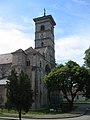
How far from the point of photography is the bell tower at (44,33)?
58853 mm

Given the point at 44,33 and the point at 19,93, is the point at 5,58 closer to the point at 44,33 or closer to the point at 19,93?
the point at 44,33

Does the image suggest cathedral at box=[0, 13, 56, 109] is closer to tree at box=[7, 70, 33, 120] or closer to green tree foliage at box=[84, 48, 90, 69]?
green tree foliage at box=[84, 48, 90, 69]

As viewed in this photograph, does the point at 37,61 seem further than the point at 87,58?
Yes

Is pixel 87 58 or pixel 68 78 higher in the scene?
pixel 87 58

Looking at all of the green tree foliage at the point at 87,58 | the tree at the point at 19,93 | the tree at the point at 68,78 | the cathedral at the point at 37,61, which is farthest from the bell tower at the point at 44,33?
the tree at the point at 19,93

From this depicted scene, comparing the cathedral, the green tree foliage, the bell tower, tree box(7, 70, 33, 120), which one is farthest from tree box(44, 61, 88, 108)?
tree box(7, 70, 33, 120)

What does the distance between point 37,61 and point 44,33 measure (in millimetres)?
13230

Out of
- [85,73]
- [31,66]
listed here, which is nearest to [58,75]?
[85,73]

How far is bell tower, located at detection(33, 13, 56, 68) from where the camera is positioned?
58853mm

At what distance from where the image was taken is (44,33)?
59.6 m

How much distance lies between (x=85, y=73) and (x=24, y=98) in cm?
2420

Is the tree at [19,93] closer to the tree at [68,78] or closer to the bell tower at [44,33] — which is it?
the tree at [68,78]

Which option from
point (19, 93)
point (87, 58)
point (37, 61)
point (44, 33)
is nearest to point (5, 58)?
point (37, 61)

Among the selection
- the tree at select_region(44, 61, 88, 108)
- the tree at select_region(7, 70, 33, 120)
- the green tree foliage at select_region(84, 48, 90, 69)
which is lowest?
the tree at select_region(7, 70, 33, 120)
